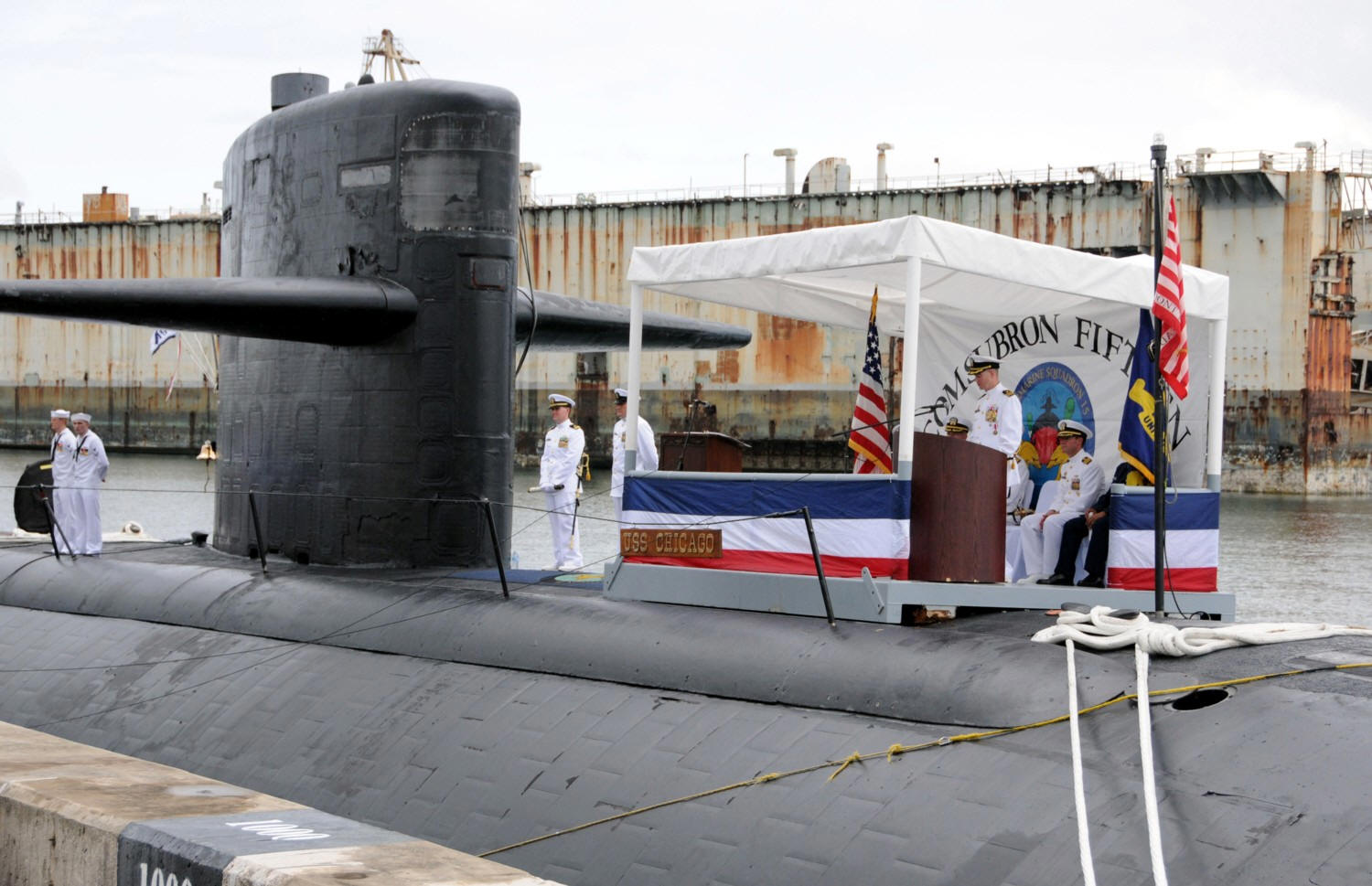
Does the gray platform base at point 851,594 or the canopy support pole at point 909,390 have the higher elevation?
the canopy support pole at point 909,390

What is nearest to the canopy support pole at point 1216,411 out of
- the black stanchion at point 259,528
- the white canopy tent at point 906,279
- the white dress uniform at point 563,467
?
the white canopy tent at point 906,279

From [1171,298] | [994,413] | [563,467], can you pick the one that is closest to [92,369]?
[563,467]

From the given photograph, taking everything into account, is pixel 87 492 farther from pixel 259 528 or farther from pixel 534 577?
pixel 534 577

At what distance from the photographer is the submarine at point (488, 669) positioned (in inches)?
212

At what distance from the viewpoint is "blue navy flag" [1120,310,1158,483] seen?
8.01m

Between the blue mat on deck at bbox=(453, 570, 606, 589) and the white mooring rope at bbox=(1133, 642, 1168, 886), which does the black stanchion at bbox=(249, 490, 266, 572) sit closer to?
the blue mat on deck at bbox=(453, 570, 606, 589)

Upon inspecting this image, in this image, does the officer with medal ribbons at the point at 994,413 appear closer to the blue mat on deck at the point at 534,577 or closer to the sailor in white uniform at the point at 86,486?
the blue mat on deck at the point at 534,577

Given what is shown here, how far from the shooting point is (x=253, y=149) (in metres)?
10.7

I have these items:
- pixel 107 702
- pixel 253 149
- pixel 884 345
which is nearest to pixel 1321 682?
pixel 107 702

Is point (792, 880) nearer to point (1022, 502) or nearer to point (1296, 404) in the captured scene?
point (1022, 502)

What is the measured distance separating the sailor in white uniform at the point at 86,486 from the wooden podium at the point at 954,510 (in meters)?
7.38

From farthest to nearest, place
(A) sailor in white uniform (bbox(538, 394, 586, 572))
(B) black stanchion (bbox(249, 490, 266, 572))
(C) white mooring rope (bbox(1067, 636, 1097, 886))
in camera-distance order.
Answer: (A) sailor in white uniform (bbox(538, 394, 586, 572))
(B) black stanchion (bbox(249, 490, 266, 572))
(C) white mooring rope (bbox(1067, 636, 1097, 886))

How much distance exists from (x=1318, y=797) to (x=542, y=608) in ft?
14.4

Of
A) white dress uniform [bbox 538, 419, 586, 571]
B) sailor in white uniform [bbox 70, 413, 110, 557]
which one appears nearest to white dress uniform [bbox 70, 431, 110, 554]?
sailor in white uniform [bbox 70, 413, 110, 557]
